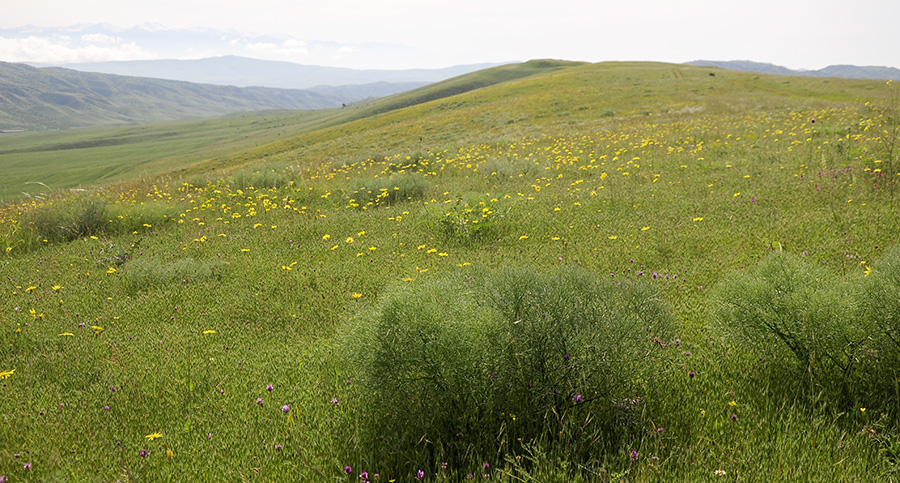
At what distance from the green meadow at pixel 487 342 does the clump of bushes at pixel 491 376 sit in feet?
0.05

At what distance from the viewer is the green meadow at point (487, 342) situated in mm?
2352

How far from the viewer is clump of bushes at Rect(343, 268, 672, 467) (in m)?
2.38

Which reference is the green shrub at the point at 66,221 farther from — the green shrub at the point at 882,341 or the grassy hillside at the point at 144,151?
the grassy hillside at the point at 144,151

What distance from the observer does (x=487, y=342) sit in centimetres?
242

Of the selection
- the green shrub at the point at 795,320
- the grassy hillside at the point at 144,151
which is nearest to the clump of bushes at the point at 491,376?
the green shrub at the point at 795,320

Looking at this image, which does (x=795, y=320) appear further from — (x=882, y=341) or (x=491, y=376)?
(x=491, y=376)

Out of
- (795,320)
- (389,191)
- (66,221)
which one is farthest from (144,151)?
(795,320)

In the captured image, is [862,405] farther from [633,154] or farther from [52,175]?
[52,175]

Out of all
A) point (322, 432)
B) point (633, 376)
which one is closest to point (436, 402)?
point (322, 432)

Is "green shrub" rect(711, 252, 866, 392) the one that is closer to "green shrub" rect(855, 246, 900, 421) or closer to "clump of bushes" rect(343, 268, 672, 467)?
"green shrub" rect(855, 246, 900, 421)

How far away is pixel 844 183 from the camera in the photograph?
277 inches

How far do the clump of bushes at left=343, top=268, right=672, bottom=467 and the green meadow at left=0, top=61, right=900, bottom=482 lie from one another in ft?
0.05

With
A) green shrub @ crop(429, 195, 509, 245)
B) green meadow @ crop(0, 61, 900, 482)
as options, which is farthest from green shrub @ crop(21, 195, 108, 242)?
green shrub @ crop(429, 195, 509, 245)

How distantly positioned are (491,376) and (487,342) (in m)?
0.18
